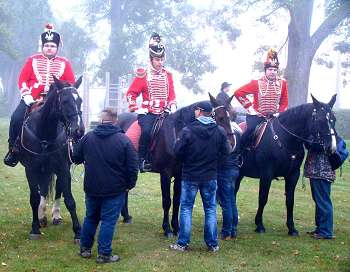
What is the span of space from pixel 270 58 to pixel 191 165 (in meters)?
3.43

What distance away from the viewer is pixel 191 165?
295 inches

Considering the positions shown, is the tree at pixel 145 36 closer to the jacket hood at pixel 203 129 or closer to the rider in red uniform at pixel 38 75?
the rider in red uniform at pixel 38 75

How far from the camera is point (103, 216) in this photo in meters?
6.91

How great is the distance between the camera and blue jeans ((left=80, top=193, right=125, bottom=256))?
6895 mm

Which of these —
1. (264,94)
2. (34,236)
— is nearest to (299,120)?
(264,94)

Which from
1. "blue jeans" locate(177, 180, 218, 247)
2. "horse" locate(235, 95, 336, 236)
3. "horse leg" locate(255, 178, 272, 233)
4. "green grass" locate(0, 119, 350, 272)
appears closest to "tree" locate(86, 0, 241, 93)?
"green grass" locate(0, 119, 350, 272)

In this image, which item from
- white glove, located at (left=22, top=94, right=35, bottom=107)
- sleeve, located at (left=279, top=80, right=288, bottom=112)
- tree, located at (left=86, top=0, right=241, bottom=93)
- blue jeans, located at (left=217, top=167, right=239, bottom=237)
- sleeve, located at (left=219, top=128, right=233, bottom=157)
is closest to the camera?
sleeve, located at (left=219, top=128, right=233, bottom=157)

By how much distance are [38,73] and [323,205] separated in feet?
18.6

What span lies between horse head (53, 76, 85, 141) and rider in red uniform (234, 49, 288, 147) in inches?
140

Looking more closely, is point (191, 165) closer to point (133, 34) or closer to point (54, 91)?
point (54, 91)

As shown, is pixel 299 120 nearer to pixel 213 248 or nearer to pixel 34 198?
pixel 213 248

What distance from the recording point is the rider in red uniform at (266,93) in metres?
9.68

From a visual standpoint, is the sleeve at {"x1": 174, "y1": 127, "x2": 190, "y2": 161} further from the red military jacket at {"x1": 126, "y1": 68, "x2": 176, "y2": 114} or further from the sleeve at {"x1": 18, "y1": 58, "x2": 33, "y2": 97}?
the sleeve at {"x1": 18, "y1": 58, "x2": 33, "y2": 97}

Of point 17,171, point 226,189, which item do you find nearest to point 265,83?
point 226,189
